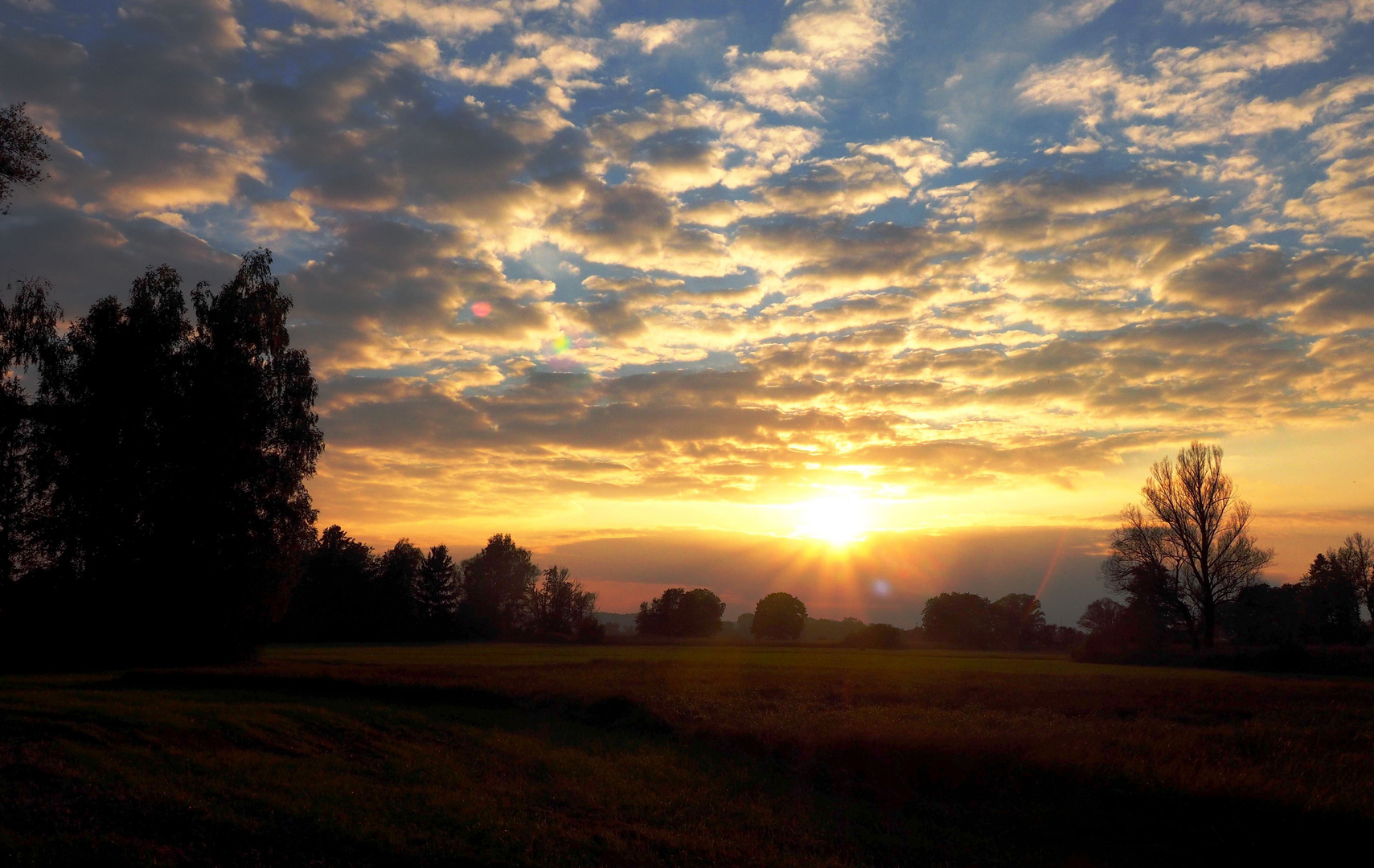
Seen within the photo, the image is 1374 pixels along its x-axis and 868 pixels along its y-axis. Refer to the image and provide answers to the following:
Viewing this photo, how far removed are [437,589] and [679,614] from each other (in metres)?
39.8

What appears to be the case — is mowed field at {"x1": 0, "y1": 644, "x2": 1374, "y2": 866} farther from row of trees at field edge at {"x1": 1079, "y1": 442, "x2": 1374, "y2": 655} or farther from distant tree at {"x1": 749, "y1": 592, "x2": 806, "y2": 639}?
distant tree at {"x1": 749, "y1": 592, "x2": 806, "y2": 639}

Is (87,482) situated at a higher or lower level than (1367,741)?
higher

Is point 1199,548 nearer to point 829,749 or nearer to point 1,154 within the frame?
point 829,749

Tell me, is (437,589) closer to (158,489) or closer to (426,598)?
(426,598)

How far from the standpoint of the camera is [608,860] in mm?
12391

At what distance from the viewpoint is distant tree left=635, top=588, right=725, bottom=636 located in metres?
125

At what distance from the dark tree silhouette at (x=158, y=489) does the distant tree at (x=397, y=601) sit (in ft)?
201

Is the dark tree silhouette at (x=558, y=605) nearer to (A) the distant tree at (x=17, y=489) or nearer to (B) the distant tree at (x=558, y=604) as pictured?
(B) the distant tree at (x=558, y=604)

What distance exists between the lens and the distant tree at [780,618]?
126 m

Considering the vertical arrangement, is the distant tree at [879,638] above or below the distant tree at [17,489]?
below

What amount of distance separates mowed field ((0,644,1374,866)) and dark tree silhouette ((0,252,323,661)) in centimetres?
777

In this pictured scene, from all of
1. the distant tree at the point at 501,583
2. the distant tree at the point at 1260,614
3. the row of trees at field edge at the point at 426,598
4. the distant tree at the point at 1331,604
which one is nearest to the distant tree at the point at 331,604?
the row of trees at field edge at the point at 426,598

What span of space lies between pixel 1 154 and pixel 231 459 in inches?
827

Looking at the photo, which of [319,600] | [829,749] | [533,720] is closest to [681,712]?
[533,720]
